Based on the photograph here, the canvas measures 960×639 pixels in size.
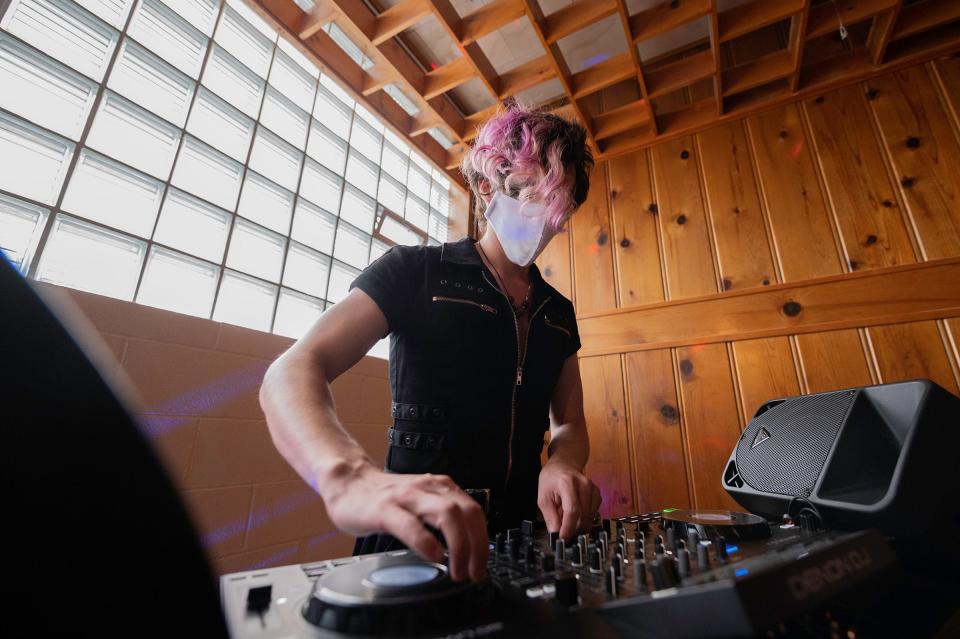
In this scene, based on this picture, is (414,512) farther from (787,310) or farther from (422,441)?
(787,310)

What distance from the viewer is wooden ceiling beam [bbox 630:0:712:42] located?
153 centimetres

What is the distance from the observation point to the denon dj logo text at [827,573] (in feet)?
1.01

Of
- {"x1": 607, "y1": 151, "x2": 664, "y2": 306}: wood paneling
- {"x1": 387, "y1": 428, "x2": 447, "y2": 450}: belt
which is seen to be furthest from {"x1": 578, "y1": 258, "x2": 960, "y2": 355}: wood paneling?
{"x1": 387, "y1": 428, "x2": 447, "y2": 450}: belt

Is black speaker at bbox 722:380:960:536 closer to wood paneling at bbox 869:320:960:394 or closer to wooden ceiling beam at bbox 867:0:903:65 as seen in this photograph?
wood paneling at bbox 869:320:960:394

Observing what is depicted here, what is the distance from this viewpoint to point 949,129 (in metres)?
1.52

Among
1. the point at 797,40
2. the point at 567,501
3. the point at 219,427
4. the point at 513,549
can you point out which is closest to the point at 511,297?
the point at 567,501

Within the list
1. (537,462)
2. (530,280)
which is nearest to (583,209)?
(530,280)

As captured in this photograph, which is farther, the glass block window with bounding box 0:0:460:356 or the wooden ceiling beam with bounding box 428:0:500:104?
the wooden ceiling beam with bounding box 428:0:500:104

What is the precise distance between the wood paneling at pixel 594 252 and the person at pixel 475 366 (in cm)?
82

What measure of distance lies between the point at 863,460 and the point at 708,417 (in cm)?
93

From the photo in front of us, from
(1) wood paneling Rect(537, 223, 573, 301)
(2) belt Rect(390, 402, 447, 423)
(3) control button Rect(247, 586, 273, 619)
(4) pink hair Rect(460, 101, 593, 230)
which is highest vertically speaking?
(1) wood paneling Rect(537, 223, 573, 301)

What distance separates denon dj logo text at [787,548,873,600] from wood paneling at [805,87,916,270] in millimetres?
1603

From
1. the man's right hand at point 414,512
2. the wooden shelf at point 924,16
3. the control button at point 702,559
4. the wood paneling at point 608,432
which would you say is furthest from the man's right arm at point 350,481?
the wooden shelf at point 924,16

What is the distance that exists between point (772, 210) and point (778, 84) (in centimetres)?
64
